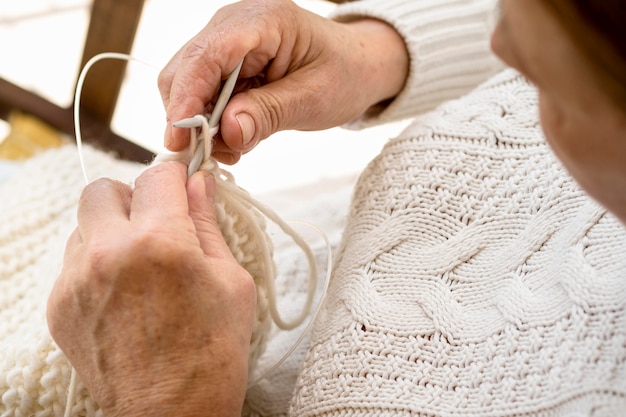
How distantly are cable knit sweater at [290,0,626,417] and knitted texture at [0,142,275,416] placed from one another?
0.13 m

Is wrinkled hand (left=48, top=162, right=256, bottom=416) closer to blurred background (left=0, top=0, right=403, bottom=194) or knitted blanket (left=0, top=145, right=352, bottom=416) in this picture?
knitted blanket (left=0, top=145, right=352, bottom=416)

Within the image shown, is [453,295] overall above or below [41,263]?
above

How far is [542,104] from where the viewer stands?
0.59 metres

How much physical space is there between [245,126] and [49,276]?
361mm

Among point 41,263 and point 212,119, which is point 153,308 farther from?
point 41,263

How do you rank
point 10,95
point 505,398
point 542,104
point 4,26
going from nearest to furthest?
point 542,104
point 505,398
point 10,95
point 4,26

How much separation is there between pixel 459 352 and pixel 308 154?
1.09 meters

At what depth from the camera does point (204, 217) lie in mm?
744

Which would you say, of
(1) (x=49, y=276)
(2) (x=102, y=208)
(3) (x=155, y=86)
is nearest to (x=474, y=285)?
(2) (x=102, y=208)

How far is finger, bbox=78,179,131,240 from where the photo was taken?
703 millimetres

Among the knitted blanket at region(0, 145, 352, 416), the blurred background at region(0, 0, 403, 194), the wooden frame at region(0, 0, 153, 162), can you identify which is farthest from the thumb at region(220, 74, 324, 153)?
the blurred background at region(0, 0, 403, 194)

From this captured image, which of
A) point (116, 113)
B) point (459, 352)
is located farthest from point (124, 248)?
point (116, 113)

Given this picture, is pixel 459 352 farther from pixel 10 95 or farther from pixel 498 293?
pixel 10 95

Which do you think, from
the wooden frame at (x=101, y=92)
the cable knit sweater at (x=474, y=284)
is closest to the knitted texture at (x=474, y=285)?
the cable knit sweater at (x=474, y=284)
